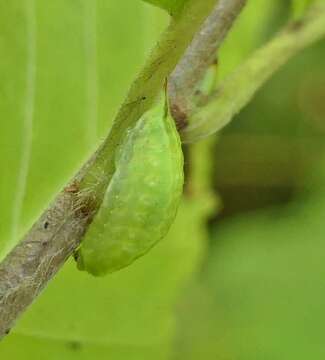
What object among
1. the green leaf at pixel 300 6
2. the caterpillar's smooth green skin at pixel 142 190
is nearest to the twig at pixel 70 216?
the caterpillar's smooth green skin at pixel 142 190

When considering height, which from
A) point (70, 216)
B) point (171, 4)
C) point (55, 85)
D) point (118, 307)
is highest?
point (171, 4)

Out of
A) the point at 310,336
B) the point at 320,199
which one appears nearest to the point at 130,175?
the point at 310,336

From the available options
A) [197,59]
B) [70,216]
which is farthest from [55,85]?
[70,216]

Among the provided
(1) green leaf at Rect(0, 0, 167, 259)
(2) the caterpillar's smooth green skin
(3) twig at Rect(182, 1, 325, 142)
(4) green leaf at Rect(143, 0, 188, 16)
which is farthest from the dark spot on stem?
(4) green leaf at Rect(143, 0, 188, 16)

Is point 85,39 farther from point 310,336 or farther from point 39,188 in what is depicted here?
point 310,336

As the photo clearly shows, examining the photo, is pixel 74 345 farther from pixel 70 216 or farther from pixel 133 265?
pixel 70 216

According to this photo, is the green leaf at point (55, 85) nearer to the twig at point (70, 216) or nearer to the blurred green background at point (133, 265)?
the blurred green background at point (133, 265)
